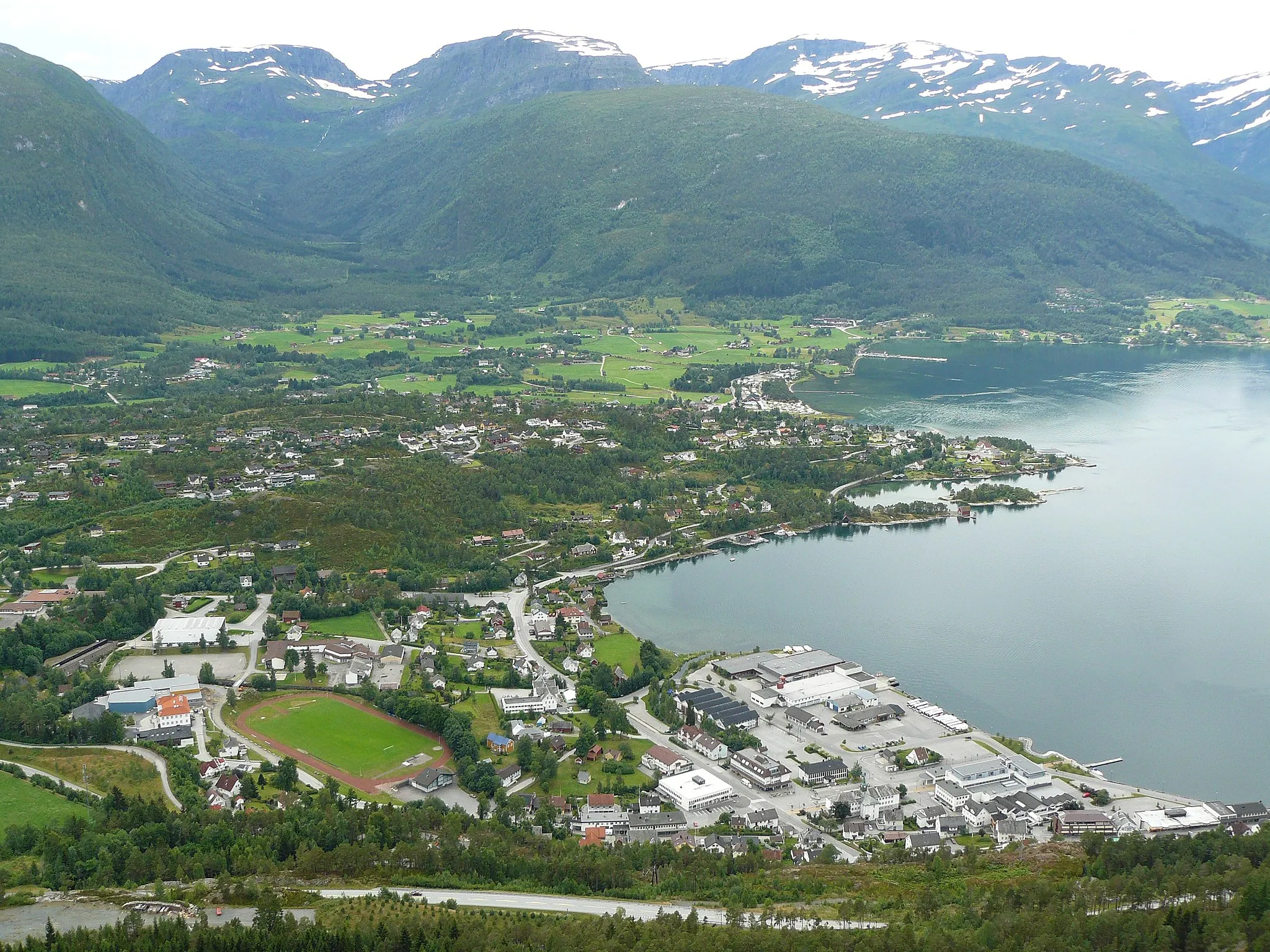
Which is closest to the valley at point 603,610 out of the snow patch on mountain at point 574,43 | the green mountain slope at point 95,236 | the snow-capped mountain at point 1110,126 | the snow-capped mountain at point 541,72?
the green mountain slope at point 95,236

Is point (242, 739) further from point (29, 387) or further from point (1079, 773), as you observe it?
point (29, 387)

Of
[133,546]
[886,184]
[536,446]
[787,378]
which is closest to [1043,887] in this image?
[133,546]

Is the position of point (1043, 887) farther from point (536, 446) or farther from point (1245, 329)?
point (1245, 329)

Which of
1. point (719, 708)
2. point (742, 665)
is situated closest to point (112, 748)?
point (719, 708)

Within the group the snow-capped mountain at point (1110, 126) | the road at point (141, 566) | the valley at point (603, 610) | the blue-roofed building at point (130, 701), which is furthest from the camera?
the snow-capped mountain at point (1110, 126)

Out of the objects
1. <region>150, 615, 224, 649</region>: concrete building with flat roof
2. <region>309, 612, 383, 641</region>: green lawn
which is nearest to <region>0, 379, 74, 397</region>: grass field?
<region>150, 615, 224, 649</region>: concrete building with flat roof

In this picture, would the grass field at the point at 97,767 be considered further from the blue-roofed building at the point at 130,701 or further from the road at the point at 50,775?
the blue-roofed building at the point at 130,701
